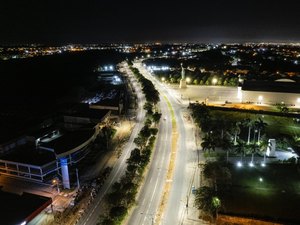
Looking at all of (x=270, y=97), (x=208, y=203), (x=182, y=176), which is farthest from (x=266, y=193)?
(x=270, y=97)

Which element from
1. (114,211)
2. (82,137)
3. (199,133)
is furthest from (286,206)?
(82,137)

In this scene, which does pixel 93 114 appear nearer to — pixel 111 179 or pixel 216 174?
pixel 111 179

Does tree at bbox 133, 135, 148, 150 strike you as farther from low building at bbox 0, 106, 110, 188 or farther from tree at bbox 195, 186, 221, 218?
tree at bbox 195, 186, 221, 218

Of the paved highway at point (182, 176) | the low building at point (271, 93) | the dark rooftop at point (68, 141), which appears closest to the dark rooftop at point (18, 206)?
the dark rooftop at point (68, 141)

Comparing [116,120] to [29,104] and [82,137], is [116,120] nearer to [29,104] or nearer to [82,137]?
[82,137]

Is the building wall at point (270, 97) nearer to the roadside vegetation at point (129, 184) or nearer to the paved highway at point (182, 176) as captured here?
the paved highway at point (182, 176)
